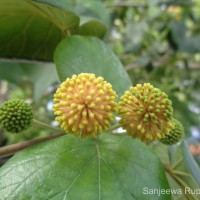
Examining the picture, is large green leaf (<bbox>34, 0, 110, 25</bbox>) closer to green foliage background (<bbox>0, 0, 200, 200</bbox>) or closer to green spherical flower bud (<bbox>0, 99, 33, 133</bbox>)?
green foliage background (<bbox>0, 0, 200, 200</bbox>)

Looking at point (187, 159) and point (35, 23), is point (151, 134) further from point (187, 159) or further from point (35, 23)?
point (35, 23)

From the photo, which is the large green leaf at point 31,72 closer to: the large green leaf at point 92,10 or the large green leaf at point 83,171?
the large green leaf at point 92,10

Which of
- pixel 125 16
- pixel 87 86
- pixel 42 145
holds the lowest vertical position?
pixel 42 145

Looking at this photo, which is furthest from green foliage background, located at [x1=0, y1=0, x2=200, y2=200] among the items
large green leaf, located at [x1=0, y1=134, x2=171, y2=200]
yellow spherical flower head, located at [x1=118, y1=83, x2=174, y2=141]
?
yellow spherical flower head, located at [x1=118, y1=83, x2=174, y2=141]

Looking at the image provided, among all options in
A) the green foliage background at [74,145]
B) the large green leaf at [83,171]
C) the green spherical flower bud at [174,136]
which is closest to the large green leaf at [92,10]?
the green foliage background at [74,145]

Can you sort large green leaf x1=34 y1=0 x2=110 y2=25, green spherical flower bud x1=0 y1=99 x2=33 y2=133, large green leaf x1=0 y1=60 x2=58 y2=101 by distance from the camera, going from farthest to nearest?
1. large green leaf x1=34 y1=0 x2=110 y2=25
2. large green leaf x1=0 y1=60 x2=58 y2=101
3. green spherical flower bud x1=0 y1=99 x2=33 y2=133

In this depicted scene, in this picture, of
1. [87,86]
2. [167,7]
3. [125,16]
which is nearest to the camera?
[87,86]

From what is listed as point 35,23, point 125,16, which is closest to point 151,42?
point 125,16
